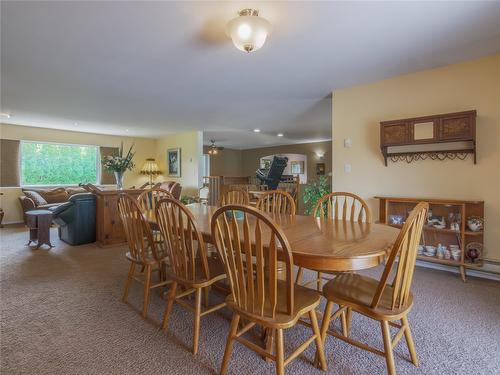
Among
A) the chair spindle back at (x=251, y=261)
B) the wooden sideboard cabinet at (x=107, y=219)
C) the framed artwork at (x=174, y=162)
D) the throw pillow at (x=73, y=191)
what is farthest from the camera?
the framed artwork at (x=174, y=162)

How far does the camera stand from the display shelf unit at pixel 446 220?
9.22ft

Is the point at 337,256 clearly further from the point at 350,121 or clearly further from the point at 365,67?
the point at 350,121

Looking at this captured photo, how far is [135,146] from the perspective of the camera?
817cm

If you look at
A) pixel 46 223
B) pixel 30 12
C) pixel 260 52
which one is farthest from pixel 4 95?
pixel 260 52

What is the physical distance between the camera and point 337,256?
49.3 inches

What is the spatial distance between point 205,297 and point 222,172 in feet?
30.9

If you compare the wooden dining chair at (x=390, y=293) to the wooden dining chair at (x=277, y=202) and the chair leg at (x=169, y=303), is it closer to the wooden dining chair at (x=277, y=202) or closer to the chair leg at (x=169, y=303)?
the chair leg at (x=169, y=303)

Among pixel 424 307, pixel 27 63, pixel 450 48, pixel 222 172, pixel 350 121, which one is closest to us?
pixel 424 307

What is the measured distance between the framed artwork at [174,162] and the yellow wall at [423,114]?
5.03 m

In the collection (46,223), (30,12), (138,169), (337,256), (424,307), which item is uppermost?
(30,12)

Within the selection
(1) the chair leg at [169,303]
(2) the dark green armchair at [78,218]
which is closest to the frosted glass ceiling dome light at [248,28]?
(1) the chair leg at [169,303]

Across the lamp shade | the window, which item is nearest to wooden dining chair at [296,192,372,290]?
the lamp shade

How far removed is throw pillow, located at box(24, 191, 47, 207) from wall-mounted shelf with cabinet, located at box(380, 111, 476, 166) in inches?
255

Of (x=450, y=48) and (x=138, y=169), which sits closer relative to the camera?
(x=450, y=48)
